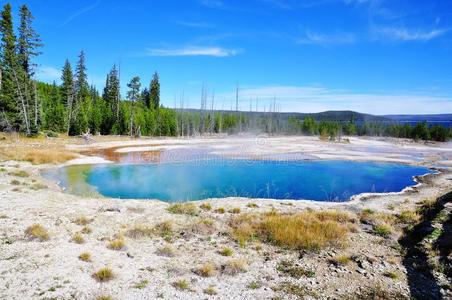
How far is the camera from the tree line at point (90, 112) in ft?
138

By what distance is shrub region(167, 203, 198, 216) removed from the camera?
575 inches

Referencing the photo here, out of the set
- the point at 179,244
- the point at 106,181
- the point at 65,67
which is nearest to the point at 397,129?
the point at 65,67

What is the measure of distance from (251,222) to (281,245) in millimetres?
2258

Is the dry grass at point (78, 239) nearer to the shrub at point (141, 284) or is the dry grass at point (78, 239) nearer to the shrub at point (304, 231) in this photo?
the shrub at point (141, 284)

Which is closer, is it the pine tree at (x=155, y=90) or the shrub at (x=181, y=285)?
the shrub at (x=181, y=285)

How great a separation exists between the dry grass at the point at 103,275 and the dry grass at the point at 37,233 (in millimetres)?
3351

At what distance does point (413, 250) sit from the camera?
10555 mm

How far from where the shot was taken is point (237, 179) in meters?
27.3

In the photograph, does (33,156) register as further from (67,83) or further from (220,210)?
(67,83)

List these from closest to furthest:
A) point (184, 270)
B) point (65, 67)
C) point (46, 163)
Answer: point (184, 270) < point (46, 163) < point (65, 67)

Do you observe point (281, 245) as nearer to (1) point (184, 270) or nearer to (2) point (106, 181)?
(1) point (184, 270)

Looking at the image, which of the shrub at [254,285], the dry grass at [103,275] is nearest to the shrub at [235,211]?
the shrub at [254,285]

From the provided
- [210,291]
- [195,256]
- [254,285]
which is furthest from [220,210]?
[210,291]

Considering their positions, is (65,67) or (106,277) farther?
(65,67)
